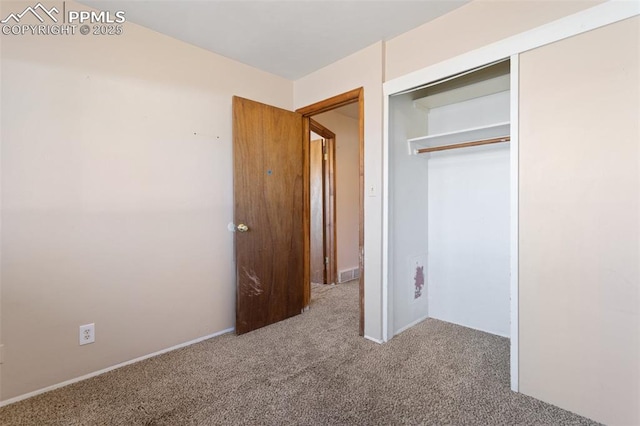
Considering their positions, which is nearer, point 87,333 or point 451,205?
point 87,333

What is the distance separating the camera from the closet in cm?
240

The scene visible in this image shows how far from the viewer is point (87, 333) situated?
1.90m

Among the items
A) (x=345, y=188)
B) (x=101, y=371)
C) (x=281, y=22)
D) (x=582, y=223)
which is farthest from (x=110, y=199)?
(x=345, y=188)

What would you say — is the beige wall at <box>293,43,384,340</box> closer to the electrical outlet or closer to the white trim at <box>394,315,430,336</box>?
the white trim at <box>394,315,430,336</box>

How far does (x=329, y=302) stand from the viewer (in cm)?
335

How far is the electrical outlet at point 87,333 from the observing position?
1879 millimetres

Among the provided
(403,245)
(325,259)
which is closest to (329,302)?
(325,259)

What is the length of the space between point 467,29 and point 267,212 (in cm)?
196

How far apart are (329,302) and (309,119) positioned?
6.39 ft

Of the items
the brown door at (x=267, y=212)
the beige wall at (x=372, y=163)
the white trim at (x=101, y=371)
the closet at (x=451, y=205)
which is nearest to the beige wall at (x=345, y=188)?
the brown door at (x=267, y=212)

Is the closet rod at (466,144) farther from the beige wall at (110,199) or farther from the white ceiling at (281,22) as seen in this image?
the beige wall at (110,199)

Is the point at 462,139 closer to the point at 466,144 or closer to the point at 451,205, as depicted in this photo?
the point at 466,144

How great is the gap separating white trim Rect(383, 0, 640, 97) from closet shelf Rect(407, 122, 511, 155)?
17.4 inches

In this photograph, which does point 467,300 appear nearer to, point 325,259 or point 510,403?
point 510,403
